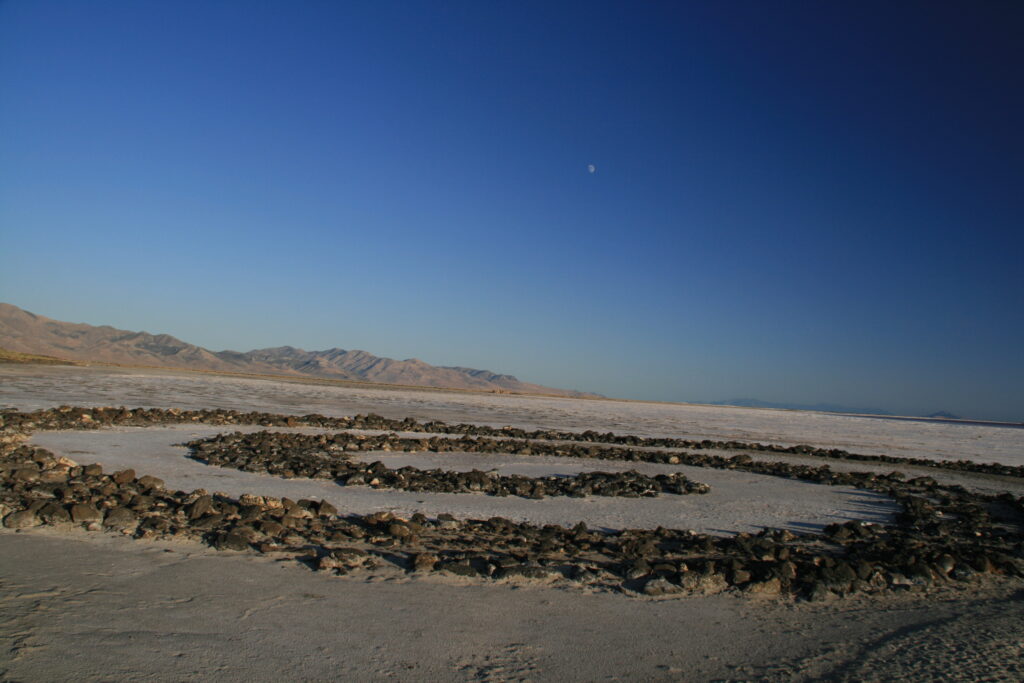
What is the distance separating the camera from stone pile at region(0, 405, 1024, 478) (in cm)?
1642

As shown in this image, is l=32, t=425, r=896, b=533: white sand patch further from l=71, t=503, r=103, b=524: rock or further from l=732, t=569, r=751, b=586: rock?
l=732, t=569, r=751, b=586: rock

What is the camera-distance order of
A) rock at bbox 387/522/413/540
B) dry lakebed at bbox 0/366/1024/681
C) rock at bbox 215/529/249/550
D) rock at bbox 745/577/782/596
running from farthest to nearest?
rock at bbox 387/522/413/540, rock at bbox 215/529/249/550, rock at bbox 745/577/782/596, dry lakebed at bbox 0/366/1024/681

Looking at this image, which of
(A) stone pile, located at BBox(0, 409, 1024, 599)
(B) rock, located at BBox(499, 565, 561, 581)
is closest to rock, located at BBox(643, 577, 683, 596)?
(A) stone pile, located at BBox(0, 409, 1024, 599)

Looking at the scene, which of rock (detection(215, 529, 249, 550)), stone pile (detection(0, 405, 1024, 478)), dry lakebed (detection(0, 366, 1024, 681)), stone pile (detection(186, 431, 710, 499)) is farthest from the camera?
stone pile (detection(0, 405, 1024, 478))

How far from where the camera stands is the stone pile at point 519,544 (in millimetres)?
6309

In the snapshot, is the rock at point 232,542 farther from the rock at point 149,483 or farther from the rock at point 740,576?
the rock at point 740,576

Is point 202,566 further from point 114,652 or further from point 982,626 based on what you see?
point 982,626

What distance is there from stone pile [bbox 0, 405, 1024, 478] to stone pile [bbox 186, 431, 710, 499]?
158 inches

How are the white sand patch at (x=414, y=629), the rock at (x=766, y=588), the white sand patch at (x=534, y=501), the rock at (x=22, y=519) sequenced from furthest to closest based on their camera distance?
the white sand patch at (x=534, y=501) < the rock at (x=22, y=519) < the rock at (x=766, y=588) < the white sand patch at (x=414, y=629)

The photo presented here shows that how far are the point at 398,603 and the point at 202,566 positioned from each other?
1.95 metres

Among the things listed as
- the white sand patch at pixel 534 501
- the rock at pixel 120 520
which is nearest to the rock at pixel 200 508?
the rock at pixel 120 520

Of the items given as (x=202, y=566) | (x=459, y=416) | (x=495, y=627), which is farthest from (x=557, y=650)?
(x=459, y=416)

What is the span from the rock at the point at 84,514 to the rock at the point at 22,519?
31 centimetres

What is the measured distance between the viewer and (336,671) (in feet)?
13.5
